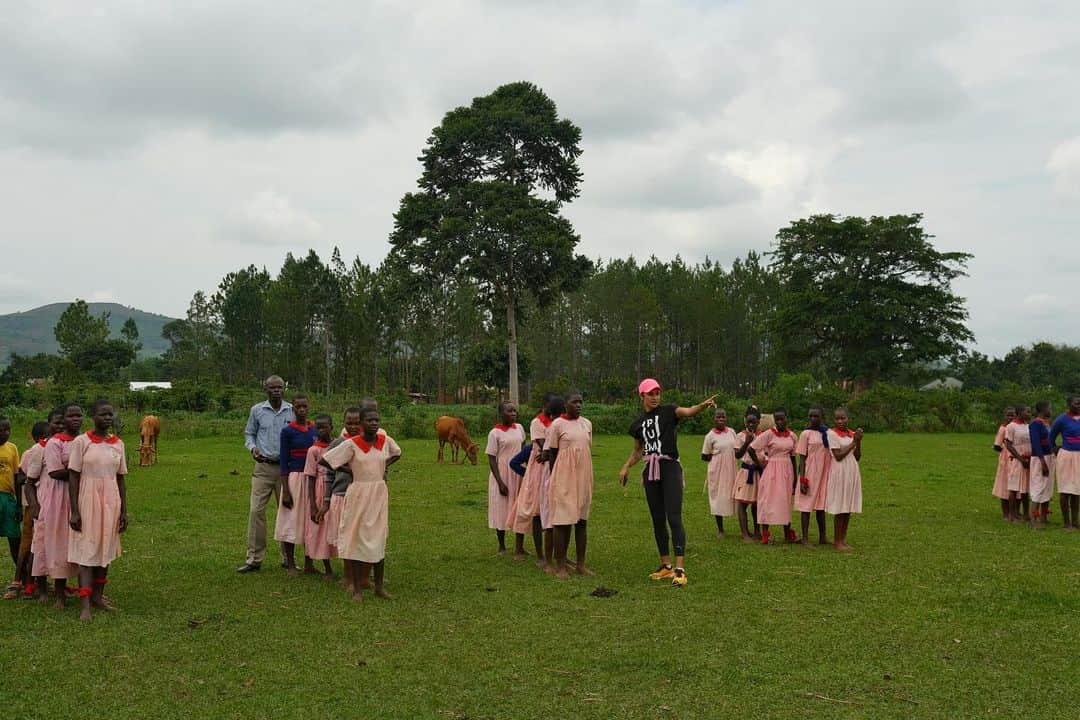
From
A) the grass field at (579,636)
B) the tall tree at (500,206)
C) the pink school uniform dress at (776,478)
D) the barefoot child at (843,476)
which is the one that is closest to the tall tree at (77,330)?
the tall tree at (500,206)

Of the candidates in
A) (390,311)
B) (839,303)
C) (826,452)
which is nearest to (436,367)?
(390,311)

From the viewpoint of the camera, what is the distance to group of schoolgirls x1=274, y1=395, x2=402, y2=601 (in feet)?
27.8

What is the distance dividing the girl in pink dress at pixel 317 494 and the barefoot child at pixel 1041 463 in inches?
402

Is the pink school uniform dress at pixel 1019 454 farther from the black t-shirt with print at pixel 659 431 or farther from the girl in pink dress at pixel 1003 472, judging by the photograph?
the black t-shirt with print at pixel 659 431

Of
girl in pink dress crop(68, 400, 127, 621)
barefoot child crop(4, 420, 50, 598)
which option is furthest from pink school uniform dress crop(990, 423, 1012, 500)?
barefoot child crop(4, 420, 50, 598)

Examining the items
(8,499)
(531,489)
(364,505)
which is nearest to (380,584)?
(364,505)

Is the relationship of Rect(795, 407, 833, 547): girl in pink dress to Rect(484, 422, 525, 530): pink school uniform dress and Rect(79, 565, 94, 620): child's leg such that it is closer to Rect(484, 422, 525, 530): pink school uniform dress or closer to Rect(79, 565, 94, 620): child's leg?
Rect(484, 422, 525, 530): pink school uniform dress

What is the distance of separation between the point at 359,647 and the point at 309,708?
1.32 meters

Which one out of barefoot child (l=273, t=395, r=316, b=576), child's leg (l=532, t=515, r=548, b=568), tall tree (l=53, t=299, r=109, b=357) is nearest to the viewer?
barefoot child (l=273, t=395, r=316, b=576)

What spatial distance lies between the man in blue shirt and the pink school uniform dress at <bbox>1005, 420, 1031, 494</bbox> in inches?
424

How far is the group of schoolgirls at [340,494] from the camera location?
8.47 metres

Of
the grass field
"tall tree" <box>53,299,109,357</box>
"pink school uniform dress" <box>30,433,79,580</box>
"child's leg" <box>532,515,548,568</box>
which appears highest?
"tall tree" <box>53,299,109,357</box>

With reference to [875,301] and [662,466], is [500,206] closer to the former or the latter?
[875,301]

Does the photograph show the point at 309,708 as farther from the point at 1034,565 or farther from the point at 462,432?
the point at 462,432
